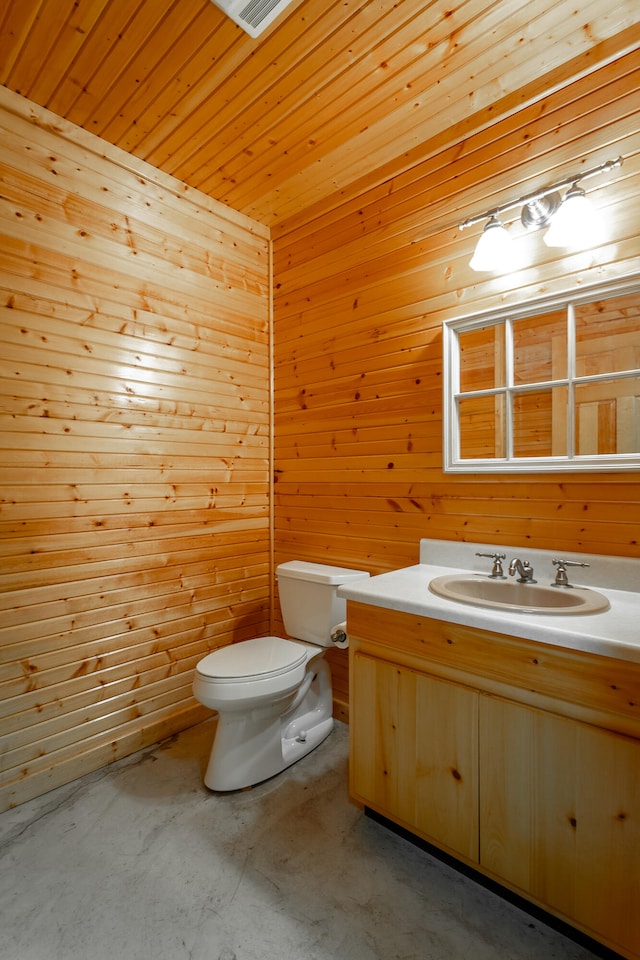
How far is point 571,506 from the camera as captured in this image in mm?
1572

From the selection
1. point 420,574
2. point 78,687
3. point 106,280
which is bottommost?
point 78,687

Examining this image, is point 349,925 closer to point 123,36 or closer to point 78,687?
point 78,687

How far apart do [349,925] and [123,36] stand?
9.06 feet

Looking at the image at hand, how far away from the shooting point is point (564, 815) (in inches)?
43.9

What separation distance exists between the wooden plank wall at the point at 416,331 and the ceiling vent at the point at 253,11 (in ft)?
2.60

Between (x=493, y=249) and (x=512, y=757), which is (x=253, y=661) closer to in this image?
(x=512, y=757)

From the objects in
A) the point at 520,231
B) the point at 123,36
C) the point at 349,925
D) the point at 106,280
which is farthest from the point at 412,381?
the point at 349,925

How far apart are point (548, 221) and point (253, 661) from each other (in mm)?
1914

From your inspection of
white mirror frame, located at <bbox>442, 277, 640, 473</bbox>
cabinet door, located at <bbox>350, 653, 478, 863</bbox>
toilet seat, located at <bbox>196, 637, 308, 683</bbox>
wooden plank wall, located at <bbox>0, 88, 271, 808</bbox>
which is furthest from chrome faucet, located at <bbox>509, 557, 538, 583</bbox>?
wooden plank wall, located at <bbox>0, 88, 271, 808</bbox>

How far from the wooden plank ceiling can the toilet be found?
1.88 metres

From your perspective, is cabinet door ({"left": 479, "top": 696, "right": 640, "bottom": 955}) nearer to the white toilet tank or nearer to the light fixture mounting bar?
the white toilet tank

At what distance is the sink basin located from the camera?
1.24m

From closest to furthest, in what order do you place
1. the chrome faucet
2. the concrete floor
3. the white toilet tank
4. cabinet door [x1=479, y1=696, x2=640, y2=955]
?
cabinet door [x1=479, y1=696, x2=640, y2=955]
the concrete floor
the chrome faucet
the white toilet tank

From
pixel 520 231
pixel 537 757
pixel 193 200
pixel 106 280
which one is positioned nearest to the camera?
pixel 537 757
